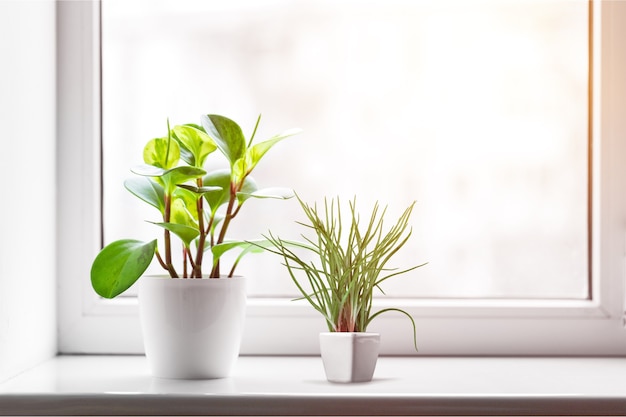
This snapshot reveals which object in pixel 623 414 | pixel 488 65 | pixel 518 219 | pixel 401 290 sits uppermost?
pixel 488 65

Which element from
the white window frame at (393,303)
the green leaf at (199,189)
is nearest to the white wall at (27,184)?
the white window frame at (393,303)

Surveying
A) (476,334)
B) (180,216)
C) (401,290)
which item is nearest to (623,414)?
(476,334)

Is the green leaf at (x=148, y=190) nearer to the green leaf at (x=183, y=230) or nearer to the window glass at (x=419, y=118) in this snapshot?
the green leaf at (x=183, y=230)

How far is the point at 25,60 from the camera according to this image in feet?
3.69

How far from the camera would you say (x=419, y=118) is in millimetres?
1317

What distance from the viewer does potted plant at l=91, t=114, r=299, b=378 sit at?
1016 mm

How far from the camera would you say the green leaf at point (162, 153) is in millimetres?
1081

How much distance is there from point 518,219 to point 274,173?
0.39 metres

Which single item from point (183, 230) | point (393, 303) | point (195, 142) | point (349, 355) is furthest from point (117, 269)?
point (393, 303)

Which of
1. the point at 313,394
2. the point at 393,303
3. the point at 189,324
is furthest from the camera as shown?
the point at 393,303

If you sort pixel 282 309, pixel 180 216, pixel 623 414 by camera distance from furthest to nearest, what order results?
pixel 282 309 < pixel 180 216 < pixel 623 414

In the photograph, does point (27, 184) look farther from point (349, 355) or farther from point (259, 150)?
point (349, 355)

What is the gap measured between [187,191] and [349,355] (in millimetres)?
301

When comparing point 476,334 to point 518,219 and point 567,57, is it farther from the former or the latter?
point 567,57
